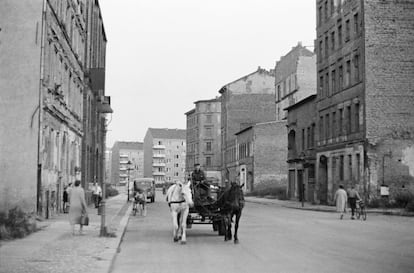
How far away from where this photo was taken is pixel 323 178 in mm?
52531

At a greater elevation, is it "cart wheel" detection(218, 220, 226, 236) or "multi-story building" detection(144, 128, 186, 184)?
"multi-story building" detection(144, 128, 186, 184)

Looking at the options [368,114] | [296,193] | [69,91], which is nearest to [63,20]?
[69,91]

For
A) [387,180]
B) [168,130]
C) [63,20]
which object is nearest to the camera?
[63,20]

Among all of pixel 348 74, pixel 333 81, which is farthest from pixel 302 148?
pixel 348 74

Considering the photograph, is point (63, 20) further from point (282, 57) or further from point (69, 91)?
point (282, 57)

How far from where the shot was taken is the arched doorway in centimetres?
5208

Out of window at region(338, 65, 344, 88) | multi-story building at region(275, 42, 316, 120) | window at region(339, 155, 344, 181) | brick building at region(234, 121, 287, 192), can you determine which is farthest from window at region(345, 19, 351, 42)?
brick building at region(234, 121, 287, 192)

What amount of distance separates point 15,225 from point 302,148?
44830 mm

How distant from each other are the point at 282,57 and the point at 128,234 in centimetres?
6313

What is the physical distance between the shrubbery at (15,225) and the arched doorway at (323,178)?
36275 mm

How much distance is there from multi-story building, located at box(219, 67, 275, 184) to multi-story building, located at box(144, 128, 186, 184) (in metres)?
88.7

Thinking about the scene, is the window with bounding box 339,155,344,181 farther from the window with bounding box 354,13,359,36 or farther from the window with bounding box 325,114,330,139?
the window with bounding box 354,13,359,36

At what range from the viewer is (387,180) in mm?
42500

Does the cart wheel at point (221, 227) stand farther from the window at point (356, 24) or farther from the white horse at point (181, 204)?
the window at point (356, 24)
